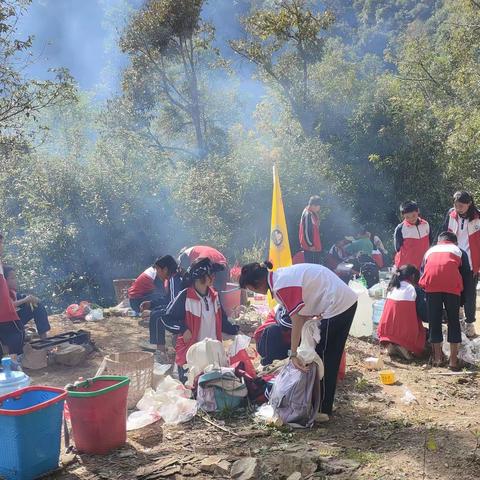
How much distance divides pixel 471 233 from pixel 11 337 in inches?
219

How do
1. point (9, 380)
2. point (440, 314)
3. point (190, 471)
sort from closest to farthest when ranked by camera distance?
point (190, 471), point (9, 380), point (440, 314)

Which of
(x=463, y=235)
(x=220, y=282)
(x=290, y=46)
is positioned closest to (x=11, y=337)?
(x=220, y=282)

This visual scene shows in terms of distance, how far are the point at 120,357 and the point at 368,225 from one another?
1095cm

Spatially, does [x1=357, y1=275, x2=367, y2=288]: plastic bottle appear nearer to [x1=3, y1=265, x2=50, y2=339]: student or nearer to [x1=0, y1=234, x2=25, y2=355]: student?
[x1=3, y1=265, x2=50, y2=339]: student

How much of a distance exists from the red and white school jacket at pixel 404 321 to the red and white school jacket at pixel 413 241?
1.03 metres

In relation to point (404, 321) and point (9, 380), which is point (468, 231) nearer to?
point (404, 321)

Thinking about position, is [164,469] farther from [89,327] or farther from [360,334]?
[89,327]

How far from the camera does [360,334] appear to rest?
7.20 m

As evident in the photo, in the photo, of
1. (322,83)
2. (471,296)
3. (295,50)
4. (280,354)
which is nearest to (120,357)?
(280,354)

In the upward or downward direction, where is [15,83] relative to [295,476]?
upward

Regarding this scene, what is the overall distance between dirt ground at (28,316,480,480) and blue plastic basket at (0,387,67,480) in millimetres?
182

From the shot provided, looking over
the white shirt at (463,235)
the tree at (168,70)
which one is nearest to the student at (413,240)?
the white shirt at (463,235)

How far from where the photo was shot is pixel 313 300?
14.0ft

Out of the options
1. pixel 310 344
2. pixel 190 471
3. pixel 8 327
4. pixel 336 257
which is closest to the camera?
pixel 190 471
